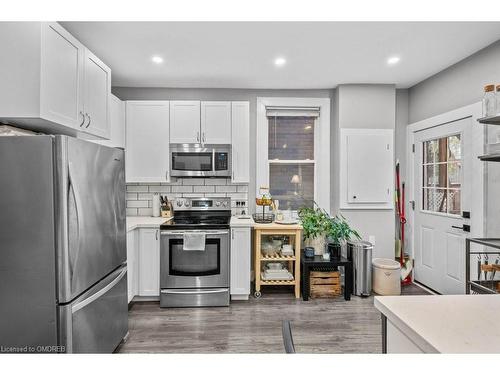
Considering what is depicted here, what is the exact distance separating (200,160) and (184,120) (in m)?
0.52

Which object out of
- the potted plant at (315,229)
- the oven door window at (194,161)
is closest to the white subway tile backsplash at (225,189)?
the oven door window at (194,161)

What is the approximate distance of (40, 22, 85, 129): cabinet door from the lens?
1.66 m

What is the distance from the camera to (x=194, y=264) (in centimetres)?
301

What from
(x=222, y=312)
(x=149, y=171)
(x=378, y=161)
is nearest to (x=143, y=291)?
(x=222, y=312)

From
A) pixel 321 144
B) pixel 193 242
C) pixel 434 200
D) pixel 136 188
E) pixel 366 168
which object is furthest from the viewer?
pixel 321 144

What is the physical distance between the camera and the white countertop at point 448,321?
2.39 feet

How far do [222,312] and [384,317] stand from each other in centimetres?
213

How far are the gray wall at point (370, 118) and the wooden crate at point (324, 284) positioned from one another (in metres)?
0.71

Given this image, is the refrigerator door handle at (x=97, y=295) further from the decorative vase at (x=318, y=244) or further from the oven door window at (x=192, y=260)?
the decorative vase at (x=318, y=244)

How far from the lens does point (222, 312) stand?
287 cm

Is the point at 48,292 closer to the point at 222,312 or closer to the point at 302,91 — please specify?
the point at 222,312

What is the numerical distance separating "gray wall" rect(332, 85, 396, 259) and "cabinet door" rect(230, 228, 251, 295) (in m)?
1.37

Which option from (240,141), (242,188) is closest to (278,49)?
(240,141)

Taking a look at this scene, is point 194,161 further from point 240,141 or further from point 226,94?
point 226,94
